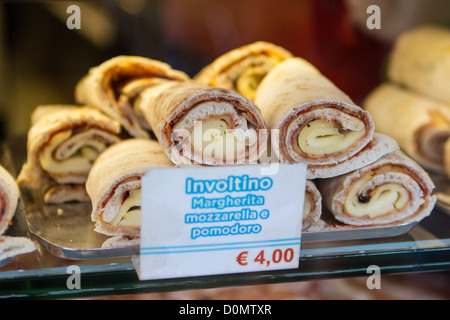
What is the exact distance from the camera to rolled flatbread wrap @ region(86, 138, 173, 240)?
1.08 m

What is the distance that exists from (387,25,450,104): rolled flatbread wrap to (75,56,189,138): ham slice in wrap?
24.6 inches

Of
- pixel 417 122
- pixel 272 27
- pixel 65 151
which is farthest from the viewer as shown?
pixel 417 122

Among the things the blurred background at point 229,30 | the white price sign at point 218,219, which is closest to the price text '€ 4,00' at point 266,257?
the white price sign at point 218,219

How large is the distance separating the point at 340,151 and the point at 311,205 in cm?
13

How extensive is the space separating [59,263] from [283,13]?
0.69 meters

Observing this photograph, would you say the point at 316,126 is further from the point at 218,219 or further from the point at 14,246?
the point at 14,246

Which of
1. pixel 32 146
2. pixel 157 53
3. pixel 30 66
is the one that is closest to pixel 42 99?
pixel 30 66

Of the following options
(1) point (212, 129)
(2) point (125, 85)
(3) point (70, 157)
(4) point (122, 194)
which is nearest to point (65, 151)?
(3) point (70, 157)

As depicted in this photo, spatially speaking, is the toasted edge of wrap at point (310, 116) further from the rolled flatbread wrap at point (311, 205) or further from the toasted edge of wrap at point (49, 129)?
the toasted edge of wrap at point (49, 129)

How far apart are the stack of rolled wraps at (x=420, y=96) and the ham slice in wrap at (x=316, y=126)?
0.32m

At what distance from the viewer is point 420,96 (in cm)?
177

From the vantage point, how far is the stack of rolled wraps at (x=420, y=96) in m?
1.53

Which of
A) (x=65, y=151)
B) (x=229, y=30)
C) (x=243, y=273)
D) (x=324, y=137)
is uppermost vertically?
(x=229, y=30)
